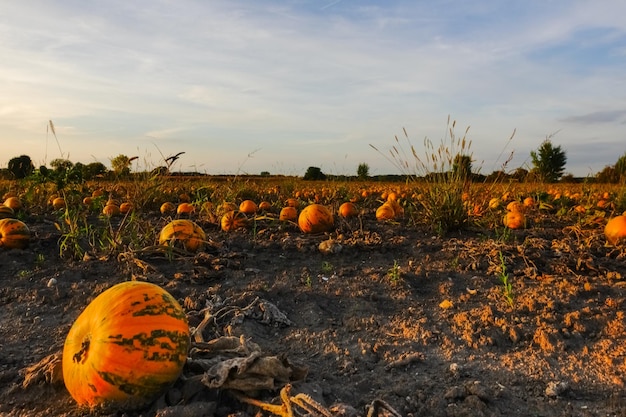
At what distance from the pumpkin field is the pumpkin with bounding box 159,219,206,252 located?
0.06ft

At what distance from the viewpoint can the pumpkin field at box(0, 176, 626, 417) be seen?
225cm

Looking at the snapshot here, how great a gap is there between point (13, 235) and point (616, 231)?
672cm

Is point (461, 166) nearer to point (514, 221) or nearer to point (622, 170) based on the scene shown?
point (514, 221)

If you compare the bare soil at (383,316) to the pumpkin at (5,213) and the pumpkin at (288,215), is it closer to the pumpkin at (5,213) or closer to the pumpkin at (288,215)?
the pumpkin at (288,215)

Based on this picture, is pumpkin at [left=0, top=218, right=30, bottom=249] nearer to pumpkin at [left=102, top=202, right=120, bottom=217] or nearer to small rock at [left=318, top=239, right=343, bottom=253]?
pumpkin at [left=102, top=202, right=120, bottom=217]

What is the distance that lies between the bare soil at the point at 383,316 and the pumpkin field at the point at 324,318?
1 cm

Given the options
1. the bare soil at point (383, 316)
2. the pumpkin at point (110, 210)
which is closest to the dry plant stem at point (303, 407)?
the bare soil at point (383, 316)

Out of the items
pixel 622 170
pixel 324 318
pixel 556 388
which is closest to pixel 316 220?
pixel 324 318

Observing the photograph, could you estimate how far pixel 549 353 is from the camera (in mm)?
2836

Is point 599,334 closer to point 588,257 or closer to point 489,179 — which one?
point 588,257

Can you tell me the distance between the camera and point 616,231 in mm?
5156

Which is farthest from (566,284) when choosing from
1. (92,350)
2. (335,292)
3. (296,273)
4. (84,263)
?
(84,263)

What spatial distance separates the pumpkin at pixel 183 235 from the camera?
4.95m

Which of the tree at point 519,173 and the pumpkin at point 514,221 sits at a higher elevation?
the tree at point 519,173
